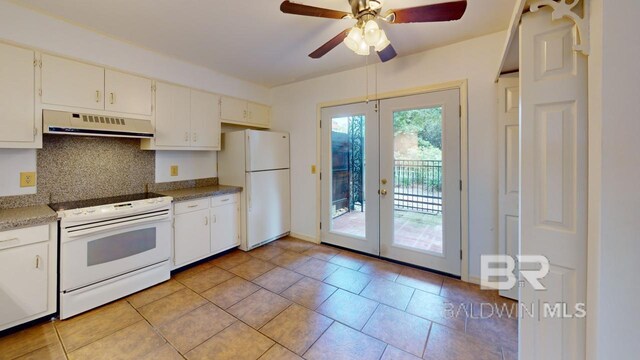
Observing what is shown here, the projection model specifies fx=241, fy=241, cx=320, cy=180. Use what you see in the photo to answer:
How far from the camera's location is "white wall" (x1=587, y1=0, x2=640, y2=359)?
0.88 meters

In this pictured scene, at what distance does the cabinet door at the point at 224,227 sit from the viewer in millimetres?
3141

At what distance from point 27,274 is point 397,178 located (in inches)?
137

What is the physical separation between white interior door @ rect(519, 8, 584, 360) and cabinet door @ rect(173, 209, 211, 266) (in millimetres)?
3062

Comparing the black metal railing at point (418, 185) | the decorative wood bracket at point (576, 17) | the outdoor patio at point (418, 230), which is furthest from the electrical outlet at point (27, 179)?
the decorative wood bracket at point (576, 17)

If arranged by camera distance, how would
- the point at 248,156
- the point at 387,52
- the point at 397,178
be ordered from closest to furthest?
the point at 387,52
the point at 397,178
the point at 248,156

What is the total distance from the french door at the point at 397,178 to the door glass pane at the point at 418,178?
1 centimetres

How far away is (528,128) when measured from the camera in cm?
119

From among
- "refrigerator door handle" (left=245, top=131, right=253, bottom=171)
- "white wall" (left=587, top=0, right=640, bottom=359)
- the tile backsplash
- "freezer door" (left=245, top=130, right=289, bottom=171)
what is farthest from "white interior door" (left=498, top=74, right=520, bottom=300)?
the tile backsplash

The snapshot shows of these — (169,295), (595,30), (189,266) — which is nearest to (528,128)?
(595,30)

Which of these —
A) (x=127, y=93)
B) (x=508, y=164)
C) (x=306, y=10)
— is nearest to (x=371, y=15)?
(x=306, y=10)

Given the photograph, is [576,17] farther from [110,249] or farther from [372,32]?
[110,249]

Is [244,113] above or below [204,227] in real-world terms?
above

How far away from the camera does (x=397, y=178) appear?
9.84 ft

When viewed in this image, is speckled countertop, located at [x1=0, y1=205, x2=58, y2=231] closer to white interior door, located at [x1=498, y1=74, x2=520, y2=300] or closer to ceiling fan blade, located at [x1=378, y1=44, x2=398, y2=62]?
ceiling fan blade, located at [x1=378, y1=44, x2=398, y2=62]
